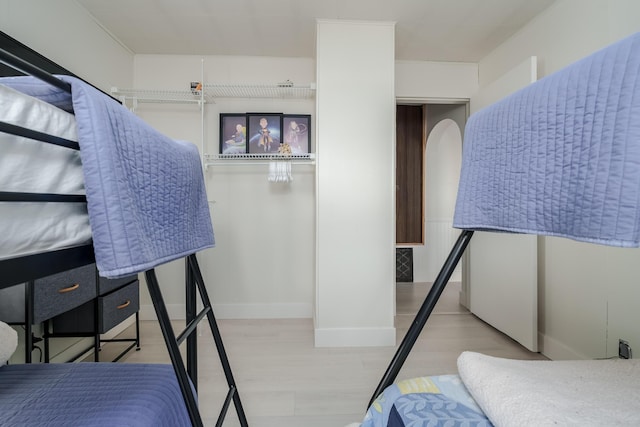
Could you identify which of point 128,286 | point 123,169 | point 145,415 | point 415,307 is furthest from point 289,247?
point 123,169

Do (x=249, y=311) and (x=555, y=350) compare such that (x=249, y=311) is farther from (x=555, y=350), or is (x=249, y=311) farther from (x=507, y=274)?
(x=555, y=350)

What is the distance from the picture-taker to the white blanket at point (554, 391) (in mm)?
582

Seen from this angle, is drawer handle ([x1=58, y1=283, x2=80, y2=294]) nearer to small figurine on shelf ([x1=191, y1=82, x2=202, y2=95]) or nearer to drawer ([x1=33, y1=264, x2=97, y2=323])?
drawer ([x1=33, y1=264, x2=97, y2=323])

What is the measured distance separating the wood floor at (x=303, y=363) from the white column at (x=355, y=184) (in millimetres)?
251

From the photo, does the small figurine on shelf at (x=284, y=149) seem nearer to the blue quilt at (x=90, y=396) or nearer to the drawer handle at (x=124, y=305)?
the drawer handle at (x=124, y=305)

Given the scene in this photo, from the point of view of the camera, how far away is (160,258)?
0.73 metres

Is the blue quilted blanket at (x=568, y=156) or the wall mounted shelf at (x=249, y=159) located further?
the wall mounted shelf at (x=249, y=159)

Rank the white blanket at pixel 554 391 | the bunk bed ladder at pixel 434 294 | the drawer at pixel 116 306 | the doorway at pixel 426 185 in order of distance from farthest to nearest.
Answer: the doorway at pixel 426 185, the drawer at pixel 116 306, the bunk bed ladder at pixel 434 294, the white blanket at pixel 554 391

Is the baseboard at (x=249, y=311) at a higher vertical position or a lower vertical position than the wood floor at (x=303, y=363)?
higher

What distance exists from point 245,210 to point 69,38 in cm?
174

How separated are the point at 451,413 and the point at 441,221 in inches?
152

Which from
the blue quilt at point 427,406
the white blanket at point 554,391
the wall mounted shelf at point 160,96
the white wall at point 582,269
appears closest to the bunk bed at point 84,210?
the blue quilt at point 427,406

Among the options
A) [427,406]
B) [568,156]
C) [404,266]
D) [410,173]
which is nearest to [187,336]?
[427,406]

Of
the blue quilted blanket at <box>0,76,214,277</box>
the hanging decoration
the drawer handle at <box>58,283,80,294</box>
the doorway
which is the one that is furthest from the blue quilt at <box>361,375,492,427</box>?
the doorway
